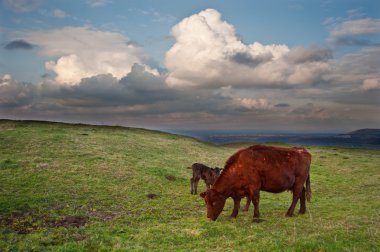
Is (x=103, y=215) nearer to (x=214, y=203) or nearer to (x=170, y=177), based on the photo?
(x=214, y=203)

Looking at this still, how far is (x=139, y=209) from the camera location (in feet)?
56.8

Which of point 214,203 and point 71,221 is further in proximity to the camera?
point 71,221

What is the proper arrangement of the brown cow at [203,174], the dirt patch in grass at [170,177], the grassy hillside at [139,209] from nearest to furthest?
the grassy hillside at [139,209]
the brown cow at [203,174]
the dirt patch in grass at [170,177]

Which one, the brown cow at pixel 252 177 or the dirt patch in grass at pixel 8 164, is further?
the dirt patch in grass at pixel 8 164

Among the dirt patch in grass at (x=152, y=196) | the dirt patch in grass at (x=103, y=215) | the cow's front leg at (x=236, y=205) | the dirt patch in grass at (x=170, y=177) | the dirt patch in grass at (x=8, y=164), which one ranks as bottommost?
the dirt patch in grass at (x=103, y=215)

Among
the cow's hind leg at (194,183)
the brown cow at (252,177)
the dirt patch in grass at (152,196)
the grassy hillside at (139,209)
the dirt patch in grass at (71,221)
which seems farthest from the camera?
the cow's hind leg at (194,183)

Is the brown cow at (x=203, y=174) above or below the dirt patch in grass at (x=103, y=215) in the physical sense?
above

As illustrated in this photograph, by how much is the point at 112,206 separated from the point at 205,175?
22.9ft

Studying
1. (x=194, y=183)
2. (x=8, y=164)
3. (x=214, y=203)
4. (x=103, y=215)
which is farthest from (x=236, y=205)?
(x=8, y=164)

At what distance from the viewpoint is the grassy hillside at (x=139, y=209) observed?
11328 millimetres

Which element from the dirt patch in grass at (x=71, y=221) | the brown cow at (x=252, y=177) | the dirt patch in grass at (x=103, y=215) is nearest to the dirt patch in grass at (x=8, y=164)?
the dirt patch in grass at (x=103, y=215)

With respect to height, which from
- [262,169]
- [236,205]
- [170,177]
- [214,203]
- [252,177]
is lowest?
[170,177]

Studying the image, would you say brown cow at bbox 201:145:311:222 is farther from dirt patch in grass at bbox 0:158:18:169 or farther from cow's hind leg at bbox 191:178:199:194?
dirt patch in grass at bbox 0:158:18:169

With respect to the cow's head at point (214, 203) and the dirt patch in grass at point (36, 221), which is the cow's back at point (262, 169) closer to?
the cow's head at point (214, 203)
